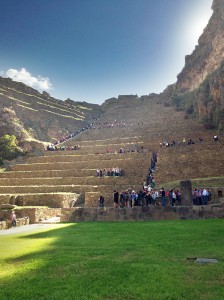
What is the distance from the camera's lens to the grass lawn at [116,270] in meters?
5.18

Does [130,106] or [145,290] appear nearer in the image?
[145,290]

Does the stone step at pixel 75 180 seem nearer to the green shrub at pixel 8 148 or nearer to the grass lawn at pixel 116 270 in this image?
the green shrub at pixel 8 148

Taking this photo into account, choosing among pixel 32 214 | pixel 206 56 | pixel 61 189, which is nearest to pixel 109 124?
pixel 206 56

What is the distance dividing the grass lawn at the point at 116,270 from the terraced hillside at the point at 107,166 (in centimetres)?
1613

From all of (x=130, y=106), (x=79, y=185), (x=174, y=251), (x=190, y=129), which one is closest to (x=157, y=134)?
(x=190, y=129)

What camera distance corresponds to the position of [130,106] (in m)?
74.4

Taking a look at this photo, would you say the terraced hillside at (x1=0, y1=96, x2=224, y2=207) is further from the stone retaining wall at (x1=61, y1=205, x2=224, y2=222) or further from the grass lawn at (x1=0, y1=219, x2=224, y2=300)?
the grass lawn at (x1=0, y1=219, x2=224, y2=300)

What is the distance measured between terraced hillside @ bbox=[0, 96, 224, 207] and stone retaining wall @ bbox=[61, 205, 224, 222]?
5374 millimetres

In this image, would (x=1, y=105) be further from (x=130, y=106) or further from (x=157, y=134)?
(x=130, y=106)

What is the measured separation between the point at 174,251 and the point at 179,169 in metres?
21.4

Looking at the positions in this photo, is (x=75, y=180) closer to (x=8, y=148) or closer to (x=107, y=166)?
(x=107, y=166)

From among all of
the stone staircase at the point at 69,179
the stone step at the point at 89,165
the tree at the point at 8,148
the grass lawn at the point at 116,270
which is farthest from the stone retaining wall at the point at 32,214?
the tree at the point at 8,148

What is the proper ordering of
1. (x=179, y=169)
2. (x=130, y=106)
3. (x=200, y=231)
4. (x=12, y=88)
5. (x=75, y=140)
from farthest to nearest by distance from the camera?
1. (x=130, y=106)
2. (x=12, y=88)
3. (x=75, y=140)
4. (x=179, y=169)
5. (x=200, y=231)

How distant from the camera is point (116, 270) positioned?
6473 mm
